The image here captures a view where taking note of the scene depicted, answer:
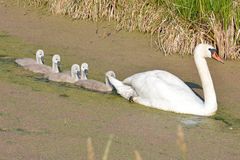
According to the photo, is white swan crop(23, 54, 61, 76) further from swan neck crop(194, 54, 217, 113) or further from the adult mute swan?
swan neck crop(194, 54, 217, 113)

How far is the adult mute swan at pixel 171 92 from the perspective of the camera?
205 inches

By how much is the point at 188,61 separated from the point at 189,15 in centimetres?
53

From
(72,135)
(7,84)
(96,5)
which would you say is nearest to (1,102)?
(7,84)

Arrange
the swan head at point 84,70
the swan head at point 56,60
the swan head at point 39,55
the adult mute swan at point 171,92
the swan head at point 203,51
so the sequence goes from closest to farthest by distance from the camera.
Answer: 1. the adult mute swan at point 171,92
2. the swan head at point 203,51
3. the swan head at point 84,70
4. the swan head at point 56,60
5. the swan head at point 39,55

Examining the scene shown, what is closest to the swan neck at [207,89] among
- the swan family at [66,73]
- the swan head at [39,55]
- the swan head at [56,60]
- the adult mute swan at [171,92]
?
the adult mute swan at [171,92]

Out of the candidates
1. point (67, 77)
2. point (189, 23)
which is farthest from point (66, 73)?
point (189, 23)

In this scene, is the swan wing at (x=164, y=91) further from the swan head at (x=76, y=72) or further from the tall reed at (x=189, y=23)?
the tall reed at (x=189, y=23)

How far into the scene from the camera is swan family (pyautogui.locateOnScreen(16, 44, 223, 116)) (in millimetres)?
5227

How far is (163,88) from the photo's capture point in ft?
17.3

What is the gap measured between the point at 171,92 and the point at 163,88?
3.0 inches

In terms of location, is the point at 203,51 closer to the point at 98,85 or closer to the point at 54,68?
the point at 98,85

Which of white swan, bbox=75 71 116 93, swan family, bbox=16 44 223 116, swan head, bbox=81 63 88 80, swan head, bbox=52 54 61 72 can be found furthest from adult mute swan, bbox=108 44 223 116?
swan head, bbox=52 54 61 72

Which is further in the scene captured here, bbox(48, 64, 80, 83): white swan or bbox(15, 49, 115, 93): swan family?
bbox(48, 64, 80, 83): white swan

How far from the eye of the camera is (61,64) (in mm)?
6793
